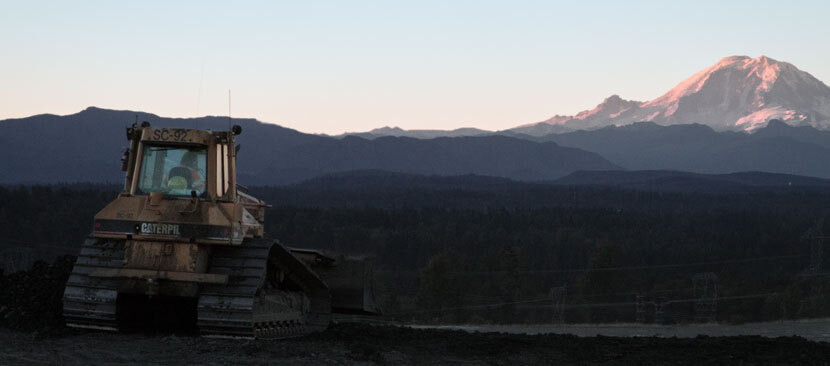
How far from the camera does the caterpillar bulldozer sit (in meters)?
18.7

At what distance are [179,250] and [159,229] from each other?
0.51 meters

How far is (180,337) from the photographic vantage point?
64.2 ft

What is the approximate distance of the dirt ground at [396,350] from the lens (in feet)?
57.5

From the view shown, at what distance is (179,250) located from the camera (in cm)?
1894

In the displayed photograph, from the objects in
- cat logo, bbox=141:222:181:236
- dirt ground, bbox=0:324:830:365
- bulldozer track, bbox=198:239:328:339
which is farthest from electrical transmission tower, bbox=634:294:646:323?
cat logo, bbox=141:222:181:236

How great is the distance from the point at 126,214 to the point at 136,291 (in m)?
1.35

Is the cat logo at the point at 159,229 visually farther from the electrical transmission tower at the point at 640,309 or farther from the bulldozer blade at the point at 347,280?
the electrical transmission tower at the point at 640,309

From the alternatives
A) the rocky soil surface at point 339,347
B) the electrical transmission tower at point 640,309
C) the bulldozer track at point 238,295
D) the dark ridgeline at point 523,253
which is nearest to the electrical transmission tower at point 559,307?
the dark ridgeline at point 523,253

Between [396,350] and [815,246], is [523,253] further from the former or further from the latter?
[396,350]

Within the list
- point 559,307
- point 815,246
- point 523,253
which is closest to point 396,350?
point 559,307

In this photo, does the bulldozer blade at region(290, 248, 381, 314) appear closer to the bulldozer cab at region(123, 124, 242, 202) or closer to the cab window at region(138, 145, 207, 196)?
the bulldozer cab at region(123, 124, 242, 202)

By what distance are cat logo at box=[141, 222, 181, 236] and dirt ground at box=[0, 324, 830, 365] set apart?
6.22 ft

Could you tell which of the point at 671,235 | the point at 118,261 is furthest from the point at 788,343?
the point at 671,235

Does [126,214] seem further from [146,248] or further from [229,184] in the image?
[229,184]
